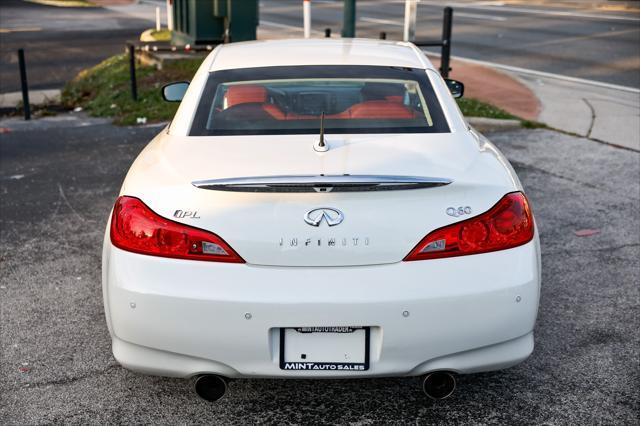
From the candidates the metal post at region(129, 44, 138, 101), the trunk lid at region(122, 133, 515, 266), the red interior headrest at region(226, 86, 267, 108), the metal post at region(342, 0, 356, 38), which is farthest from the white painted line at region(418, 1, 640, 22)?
the trunk lid at region(122, 133, 515, 266)

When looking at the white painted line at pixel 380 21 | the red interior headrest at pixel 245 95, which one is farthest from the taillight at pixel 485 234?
the white painted line at pixel 380 21

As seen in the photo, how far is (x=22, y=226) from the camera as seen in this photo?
20.8 feet

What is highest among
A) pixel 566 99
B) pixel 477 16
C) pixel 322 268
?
pixel 322 268

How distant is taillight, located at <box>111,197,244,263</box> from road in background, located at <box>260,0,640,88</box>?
11584 mm

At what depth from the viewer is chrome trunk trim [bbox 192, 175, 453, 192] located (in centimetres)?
313

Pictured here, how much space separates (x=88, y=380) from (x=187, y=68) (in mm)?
10285

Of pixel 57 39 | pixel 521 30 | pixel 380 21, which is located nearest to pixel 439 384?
pixel 521 30

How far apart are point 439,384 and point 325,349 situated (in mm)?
569

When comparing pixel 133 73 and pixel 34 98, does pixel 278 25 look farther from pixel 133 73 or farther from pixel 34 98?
pixel 133 73

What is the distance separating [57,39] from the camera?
971 inches

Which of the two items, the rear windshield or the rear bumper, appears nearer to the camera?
the rear bumper

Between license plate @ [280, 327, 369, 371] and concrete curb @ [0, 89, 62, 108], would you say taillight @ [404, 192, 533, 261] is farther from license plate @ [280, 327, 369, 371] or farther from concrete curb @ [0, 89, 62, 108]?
concrete curb @ [0, 89, 62, 108]

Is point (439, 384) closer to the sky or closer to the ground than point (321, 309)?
closer to the ground

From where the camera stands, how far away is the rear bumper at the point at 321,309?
306 centimetres
